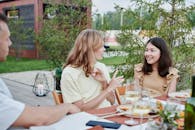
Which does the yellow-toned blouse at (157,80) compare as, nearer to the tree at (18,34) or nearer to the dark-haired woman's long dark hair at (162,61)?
the dark-haired woman's long dark hair at (162,61)

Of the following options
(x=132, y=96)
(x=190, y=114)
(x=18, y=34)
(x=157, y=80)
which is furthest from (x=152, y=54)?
(x=18, y=34)

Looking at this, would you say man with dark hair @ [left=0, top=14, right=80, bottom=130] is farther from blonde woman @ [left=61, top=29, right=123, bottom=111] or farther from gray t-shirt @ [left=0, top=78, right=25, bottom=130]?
blonde woman @ [left=61, top=29, right=123, bottom=111]

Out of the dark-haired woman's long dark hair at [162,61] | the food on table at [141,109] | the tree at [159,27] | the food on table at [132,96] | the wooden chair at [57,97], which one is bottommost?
the wooden chair at [57,97]

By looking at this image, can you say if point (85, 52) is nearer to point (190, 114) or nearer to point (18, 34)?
point (190, 114)

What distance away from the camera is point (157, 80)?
8.09 ft

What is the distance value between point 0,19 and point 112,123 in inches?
28.7

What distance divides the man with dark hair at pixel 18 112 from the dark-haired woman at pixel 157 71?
1.09 m

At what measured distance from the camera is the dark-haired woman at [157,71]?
95.4 inches

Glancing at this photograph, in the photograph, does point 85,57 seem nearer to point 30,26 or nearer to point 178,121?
point 178,121

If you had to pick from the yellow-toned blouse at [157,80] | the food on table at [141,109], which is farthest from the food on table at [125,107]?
the yellow-toned blouse at [157,80]

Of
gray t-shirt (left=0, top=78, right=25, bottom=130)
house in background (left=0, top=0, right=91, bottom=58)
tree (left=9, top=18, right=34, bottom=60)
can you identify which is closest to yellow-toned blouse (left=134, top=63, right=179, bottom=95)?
gray t-shirt (left=0, top=78, right=25, bottom=130)

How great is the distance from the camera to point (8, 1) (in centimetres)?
1249

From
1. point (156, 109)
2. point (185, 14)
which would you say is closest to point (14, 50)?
point (185, 14)

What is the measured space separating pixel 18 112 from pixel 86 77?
0.84 meters
